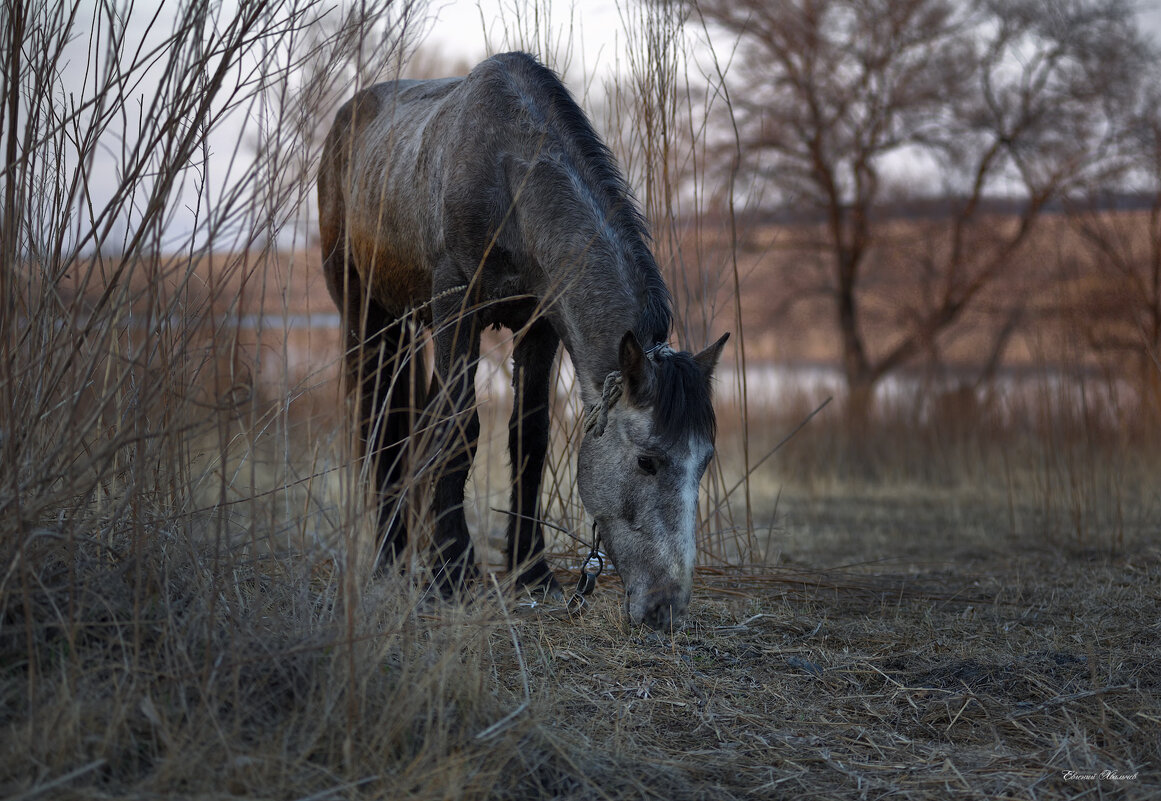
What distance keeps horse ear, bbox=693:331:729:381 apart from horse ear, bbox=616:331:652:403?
0.58 ft

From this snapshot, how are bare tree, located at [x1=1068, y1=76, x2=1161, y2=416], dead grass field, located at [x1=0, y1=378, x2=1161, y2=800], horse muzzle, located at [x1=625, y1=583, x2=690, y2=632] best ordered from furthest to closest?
bare tree, located at [x1=1068, y1=76, x2=1161, y2=416], horse muzzle, located at [x1=625, y1=583, x2=690, y2=632], dead grass field, located at [x1=0, y1=378, x2=1161, y2=800]

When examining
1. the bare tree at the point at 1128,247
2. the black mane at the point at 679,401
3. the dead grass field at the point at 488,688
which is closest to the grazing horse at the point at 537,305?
the black mane at the point at 679,401

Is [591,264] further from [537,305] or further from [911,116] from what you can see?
[911,116]

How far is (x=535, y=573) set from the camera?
134 inches

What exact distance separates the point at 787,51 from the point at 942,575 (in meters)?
8.22

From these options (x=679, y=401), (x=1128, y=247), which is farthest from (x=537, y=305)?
(x=1128, y=247)

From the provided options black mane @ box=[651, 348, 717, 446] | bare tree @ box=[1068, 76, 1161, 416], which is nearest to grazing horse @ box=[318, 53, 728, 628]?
black mane @ box=[651, 348, 717, 446]

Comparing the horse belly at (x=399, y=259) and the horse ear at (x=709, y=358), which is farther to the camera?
the horse belly at (x=399, y=259)

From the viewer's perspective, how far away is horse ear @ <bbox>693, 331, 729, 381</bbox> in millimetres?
2775

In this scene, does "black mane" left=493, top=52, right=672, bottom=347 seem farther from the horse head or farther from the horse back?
the horse back

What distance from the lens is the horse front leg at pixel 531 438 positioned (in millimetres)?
A: 3422

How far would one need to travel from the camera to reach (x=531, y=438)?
3.54 meters

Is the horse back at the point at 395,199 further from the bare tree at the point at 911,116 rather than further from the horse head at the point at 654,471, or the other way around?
the bare tree at the point at 911,116

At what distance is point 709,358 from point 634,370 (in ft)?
0.96
